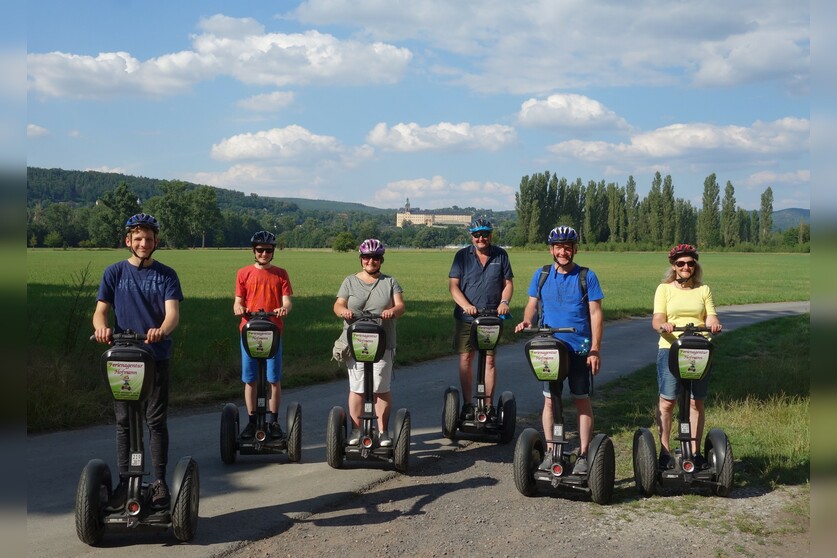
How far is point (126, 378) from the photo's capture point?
493cm

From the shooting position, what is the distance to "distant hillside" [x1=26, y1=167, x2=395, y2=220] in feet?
12.2

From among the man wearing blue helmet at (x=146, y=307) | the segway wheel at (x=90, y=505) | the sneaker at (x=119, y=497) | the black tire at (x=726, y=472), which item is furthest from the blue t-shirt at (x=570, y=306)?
the segway wheel at (x=90, y=505)

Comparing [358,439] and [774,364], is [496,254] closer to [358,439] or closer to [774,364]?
[358,439]

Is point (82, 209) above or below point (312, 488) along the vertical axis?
above

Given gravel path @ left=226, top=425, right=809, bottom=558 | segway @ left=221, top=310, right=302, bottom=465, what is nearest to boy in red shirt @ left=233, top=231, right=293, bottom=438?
segway @ left=221, top=310, right=302, bottom=465

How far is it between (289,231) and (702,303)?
463 feet

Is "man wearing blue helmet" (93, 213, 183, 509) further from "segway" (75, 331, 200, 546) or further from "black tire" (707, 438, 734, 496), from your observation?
"black tire" (707, 438, 734, 496)

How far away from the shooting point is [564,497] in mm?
A: 6352

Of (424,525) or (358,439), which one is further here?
(358,439)

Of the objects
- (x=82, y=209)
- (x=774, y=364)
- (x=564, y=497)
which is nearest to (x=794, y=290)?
(x=774, y=364)

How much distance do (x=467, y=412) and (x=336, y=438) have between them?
1.92m

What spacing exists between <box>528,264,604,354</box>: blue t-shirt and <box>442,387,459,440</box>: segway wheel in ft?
6.70

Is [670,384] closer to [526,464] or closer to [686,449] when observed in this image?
[686,449]

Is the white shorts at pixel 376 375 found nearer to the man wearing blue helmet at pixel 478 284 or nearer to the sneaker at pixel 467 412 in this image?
the man wearing blue helmet at pixel 478 284
